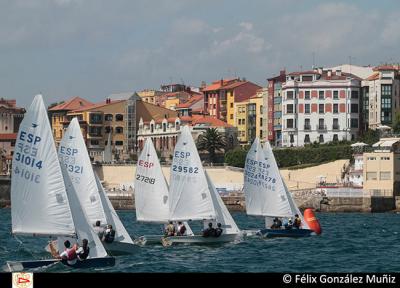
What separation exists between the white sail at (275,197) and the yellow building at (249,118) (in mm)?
101545

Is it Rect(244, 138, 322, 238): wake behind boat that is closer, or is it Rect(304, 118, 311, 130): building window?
Rect(244, 138, 322, 238): wake behind boat

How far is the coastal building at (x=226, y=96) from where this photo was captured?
183 meters

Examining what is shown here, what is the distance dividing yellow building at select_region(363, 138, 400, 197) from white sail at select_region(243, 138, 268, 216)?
5261 cm

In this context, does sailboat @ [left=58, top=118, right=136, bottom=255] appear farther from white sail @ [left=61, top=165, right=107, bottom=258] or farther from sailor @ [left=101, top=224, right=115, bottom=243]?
white sail @ [left=61, top=165, right=107, bottom=258]

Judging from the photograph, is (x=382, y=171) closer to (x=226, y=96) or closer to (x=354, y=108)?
(x=354, y=108)

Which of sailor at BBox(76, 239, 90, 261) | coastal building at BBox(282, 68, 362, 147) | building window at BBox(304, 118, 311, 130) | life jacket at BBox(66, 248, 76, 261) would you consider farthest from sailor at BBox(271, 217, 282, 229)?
building window at BBox(304, 118, 311, 130)

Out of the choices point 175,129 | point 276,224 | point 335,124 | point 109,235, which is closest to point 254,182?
point 276,224

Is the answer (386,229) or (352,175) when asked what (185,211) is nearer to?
(386,229)

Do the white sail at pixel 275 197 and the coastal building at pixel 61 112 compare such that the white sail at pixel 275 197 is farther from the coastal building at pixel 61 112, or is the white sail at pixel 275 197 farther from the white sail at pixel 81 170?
the coastal building at pixel 61 112

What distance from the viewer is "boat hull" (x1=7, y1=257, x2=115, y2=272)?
40469 mm

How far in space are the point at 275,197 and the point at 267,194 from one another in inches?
21.2

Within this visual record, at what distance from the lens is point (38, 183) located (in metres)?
40.5

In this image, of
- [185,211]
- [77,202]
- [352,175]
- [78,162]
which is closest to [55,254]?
[77,202]

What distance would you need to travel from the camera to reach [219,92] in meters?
186
